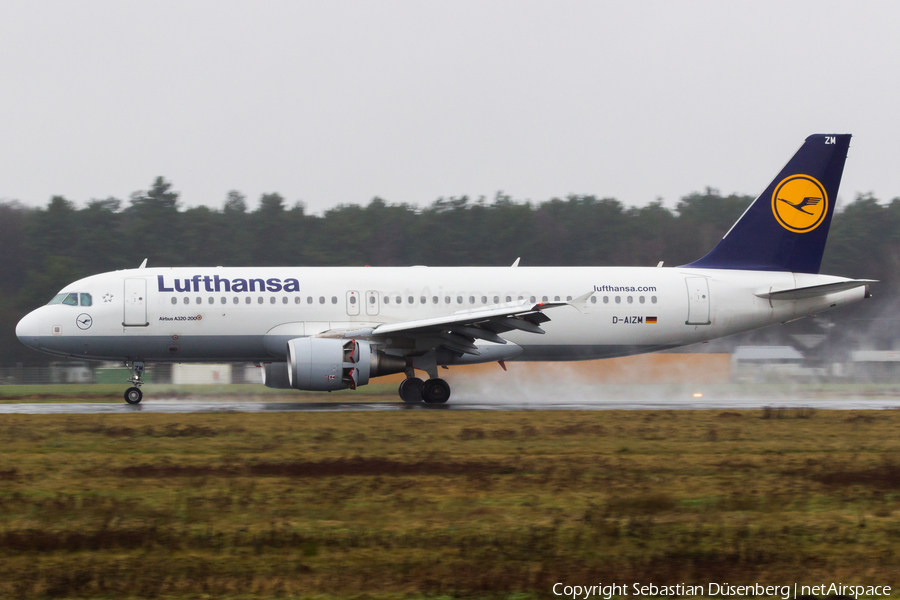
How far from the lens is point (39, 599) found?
18.8 ft

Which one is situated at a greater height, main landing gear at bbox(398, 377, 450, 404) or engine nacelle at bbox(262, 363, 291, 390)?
engine nacelle at bbox(262, 363, 291, 390)

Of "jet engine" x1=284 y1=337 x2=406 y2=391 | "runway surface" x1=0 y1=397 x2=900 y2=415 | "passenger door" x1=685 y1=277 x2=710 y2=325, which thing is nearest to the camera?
"jet engine" x1=284 y1=337 x2=406 y2=391

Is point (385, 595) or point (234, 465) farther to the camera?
point (234, 465)

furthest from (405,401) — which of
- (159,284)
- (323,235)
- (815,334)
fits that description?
(323,235)

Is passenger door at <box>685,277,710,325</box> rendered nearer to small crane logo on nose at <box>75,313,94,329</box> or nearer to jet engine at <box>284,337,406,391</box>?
jet engine at <box>284,337,406,391</box>

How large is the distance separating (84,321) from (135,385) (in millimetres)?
1864

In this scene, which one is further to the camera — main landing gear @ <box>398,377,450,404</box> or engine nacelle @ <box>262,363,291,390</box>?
engine nacelle @ <box>262,363,291,390</box>

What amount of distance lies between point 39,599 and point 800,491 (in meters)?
7.12

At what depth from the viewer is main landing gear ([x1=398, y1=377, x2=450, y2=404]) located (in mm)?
20703

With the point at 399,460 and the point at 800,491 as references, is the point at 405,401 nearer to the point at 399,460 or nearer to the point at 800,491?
the point at 399,460

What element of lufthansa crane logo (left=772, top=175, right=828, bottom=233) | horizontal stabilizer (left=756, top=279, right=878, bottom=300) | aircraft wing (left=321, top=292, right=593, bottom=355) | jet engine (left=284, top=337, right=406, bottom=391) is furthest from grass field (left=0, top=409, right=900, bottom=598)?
lufthansa crane logo (left=772, top=175, right=828, bottom=233)

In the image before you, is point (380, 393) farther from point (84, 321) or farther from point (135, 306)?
point (84, 321)

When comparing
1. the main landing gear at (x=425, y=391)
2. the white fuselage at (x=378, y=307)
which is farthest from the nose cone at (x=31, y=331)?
the main landing gear at (x=425, y=391)

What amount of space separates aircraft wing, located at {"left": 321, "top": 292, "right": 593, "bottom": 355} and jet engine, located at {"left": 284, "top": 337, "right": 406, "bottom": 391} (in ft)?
2.62
